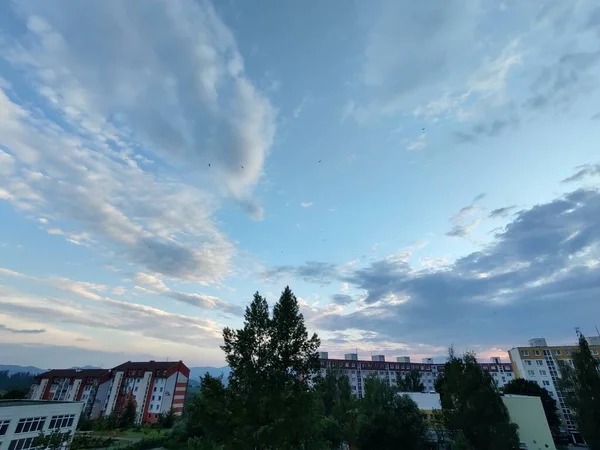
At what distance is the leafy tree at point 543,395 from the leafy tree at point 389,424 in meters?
46.8

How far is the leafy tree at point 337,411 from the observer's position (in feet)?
107

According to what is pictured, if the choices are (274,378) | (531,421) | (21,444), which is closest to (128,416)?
(21,444)

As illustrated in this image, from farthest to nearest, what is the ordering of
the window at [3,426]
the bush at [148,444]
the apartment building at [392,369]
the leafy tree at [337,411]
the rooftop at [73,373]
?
the apartment building at [392,369] → the rooftop at [73,373] → the bush at [148,444] → the leafy tree at [337,411] → the window at [3,426]

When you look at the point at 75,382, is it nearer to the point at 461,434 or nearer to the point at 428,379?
the point at 461,434

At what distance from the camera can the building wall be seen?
122ft

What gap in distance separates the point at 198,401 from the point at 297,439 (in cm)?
670

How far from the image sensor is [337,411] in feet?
155

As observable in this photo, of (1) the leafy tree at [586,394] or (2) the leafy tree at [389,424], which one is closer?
(2) the leafy tree at [389,424]

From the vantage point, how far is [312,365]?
21.2 m

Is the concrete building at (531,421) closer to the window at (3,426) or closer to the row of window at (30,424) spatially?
the row of window at (30,424)

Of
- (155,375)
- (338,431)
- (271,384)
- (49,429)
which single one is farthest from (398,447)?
(155,375)

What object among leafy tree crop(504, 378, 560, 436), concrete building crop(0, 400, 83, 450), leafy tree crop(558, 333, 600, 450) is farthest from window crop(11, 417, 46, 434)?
leafy tree crop(504, 378, 560, 436)

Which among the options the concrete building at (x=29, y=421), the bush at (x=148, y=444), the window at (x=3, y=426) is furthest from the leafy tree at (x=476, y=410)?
the window at (x=3, y=426)

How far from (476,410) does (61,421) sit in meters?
49.5
